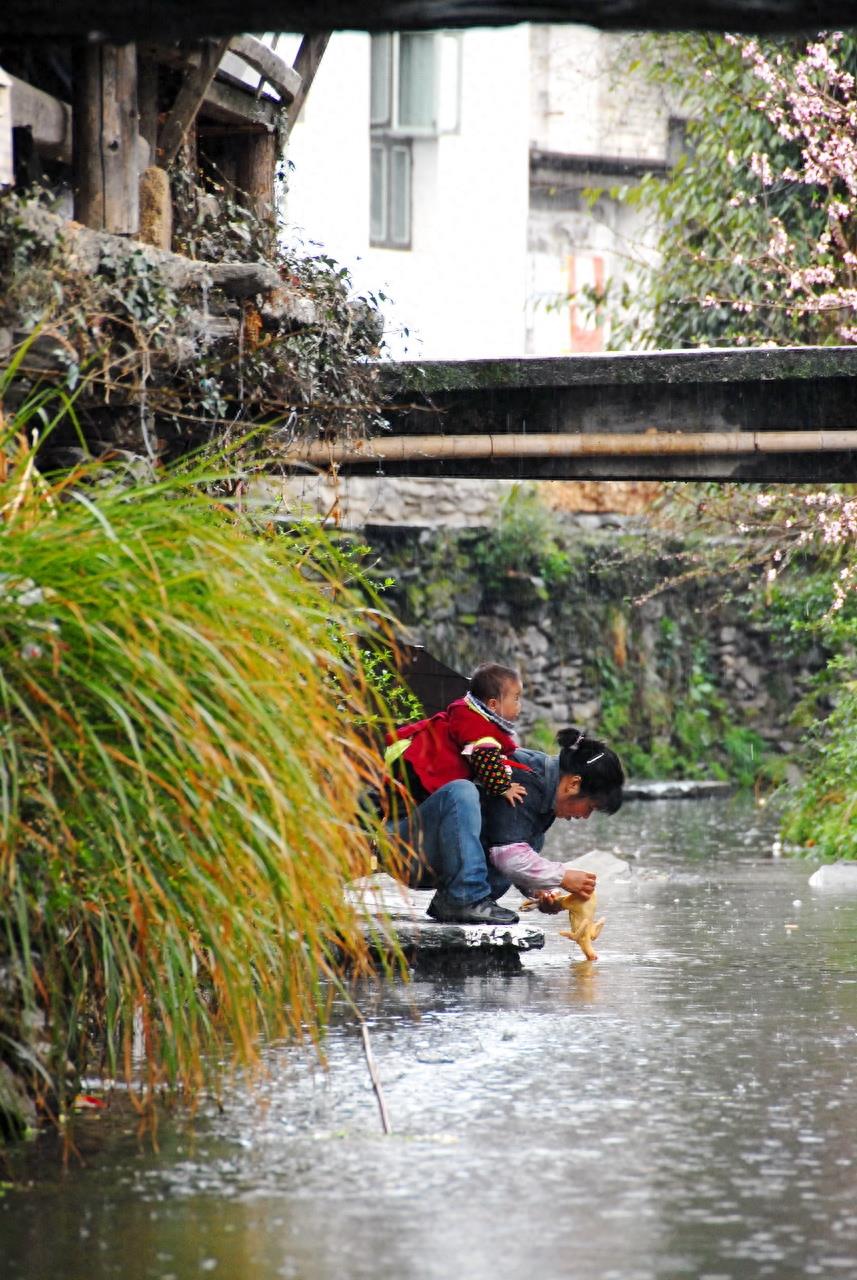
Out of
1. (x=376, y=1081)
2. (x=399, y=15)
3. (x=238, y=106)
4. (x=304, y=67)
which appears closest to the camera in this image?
(x=399, y=15)

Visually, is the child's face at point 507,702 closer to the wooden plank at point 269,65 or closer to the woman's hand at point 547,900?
the woman's hand at point 547,900

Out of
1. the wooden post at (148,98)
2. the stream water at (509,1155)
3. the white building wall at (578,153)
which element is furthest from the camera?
the white building wall at (578,153)

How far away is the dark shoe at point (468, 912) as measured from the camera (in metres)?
7.59

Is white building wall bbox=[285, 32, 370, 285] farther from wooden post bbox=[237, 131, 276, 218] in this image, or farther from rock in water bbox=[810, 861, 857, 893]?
wooden post bbox=[237, 131, 276, 218]

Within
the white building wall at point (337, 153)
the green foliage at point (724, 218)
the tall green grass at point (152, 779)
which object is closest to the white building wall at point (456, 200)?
the white building wall at point (337, 153)

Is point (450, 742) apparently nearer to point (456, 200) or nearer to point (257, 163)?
point (257, 163)

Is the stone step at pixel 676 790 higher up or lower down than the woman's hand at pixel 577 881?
lower down

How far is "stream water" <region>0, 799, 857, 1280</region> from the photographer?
376cm

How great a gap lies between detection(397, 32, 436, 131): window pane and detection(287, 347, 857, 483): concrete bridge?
631 inches

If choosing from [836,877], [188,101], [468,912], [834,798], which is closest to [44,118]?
[188,101]

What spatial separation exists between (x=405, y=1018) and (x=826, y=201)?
1141 cm

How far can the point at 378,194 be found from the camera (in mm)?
25297

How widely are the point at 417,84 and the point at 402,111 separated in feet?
1.38

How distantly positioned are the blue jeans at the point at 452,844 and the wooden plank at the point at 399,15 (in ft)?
13.2
